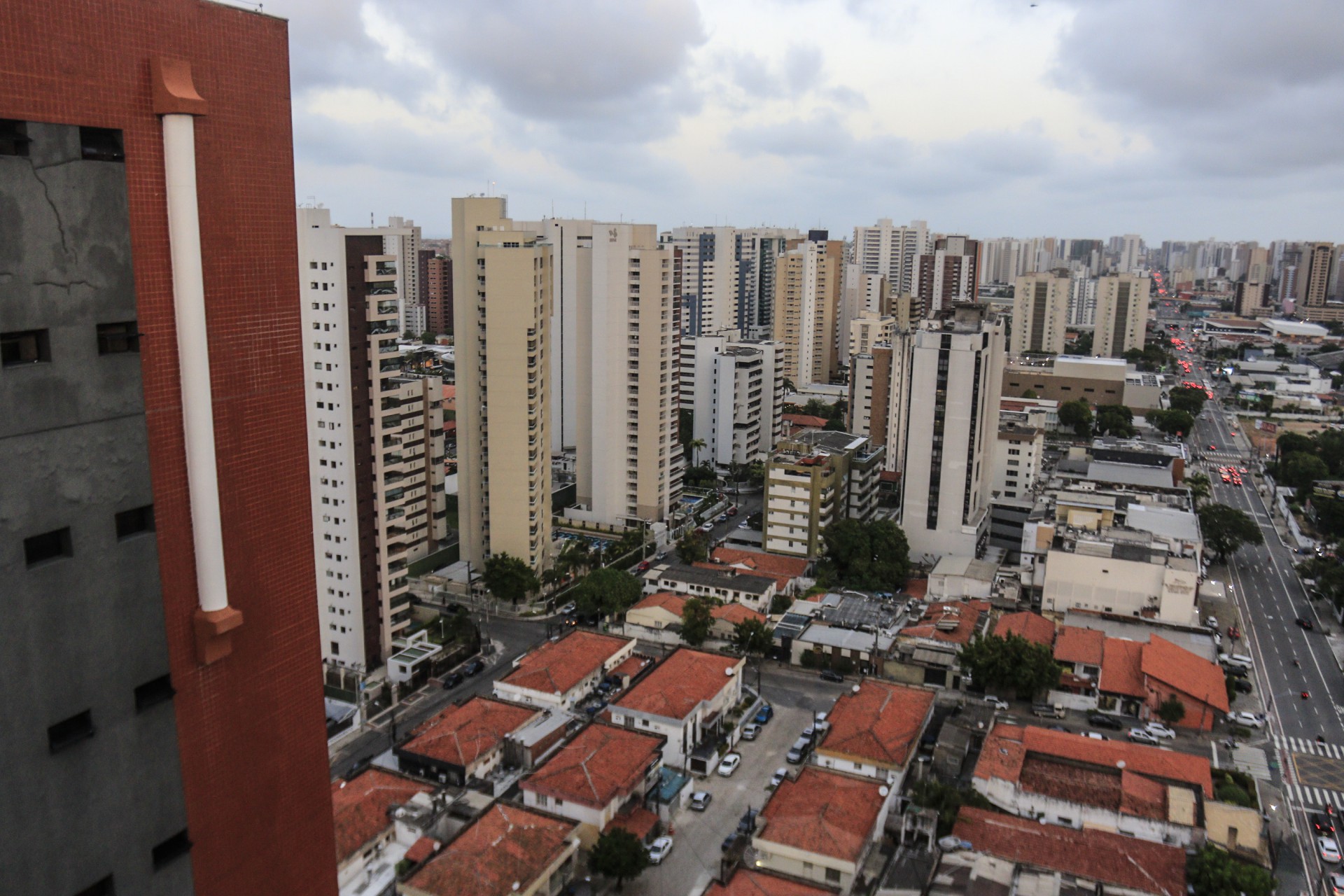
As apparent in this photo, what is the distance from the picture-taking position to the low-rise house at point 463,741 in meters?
20.1

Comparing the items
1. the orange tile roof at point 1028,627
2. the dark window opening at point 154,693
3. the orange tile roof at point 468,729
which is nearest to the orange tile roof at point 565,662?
the orange tile roof at point 468,729

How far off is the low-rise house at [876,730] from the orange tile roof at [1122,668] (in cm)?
508

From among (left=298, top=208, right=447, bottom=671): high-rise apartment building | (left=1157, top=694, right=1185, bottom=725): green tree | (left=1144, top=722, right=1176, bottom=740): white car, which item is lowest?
(left=1144, top=722, right=1176, bottom=740): white car

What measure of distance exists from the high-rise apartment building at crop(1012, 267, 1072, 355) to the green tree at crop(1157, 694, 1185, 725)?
6599 centimetres

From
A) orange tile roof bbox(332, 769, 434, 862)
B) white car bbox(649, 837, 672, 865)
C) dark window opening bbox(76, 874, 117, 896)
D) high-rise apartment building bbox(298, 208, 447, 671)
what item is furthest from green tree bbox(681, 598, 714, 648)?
dark window opening bbox(76, 874, 117, 896)

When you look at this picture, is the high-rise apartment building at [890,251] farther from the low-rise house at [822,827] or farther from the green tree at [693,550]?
the low-rise house at [822,827]

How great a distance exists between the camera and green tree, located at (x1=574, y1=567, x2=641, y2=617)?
29.0 m

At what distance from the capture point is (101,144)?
17.5 ft

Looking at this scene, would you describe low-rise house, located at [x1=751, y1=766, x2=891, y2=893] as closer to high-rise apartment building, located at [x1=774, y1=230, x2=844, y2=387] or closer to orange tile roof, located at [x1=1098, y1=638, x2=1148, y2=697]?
orange tile roof, located at [x1=1098, y1=638, x2=1148, y2=697]

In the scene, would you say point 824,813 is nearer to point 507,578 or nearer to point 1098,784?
point 1098,784

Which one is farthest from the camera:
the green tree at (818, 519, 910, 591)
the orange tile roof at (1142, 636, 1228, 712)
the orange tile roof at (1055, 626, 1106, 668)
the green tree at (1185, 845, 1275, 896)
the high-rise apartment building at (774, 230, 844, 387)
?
the high-rise apartment building at (774, 230, 844, 387)

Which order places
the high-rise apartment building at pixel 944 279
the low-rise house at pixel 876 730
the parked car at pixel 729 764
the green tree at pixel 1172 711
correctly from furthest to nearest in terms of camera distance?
the high-rise apartment building at pixel 944 279, the green tree at pixel 1172 711, the parked car at pixel 729 764, the low-rise house at pixel 876 730

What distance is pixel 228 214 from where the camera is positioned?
5.97 m

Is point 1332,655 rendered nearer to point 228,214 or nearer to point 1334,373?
point 228,214
